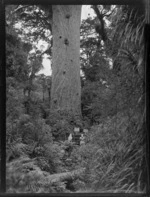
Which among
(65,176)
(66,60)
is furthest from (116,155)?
(66,60)

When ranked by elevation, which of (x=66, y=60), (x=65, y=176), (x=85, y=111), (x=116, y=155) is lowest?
(x=65, y=176)

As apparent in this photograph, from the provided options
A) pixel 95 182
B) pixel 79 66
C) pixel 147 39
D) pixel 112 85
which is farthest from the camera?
pixel 79 66

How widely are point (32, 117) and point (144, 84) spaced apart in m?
1.23

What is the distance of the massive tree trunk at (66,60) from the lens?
10.4 ft

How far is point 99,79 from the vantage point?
3070mm

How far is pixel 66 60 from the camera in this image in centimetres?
338

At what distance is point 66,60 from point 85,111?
2.22ft

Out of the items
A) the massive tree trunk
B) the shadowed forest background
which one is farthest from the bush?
the massive tree trunk

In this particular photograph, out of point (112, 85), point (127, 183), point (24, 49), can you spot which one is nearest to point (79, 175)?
point (127, 183)

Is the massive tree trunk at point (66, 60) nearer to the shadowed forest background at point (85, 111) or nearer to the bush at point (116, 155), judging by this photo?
the shadowed forest background at point (85, 111)

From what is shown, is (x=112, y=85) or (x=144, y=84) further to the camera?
(x=112, y=85)

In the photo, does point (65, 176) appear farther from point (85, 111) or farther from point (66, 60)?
point (66, 60)

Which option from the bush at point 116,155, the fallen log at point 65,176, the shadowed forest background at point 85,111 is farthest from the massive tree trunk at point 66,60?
the fallen log at point 65,176

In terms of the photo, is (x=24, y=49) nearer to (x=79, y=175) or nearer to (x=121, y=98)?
(x=121, y=98)
